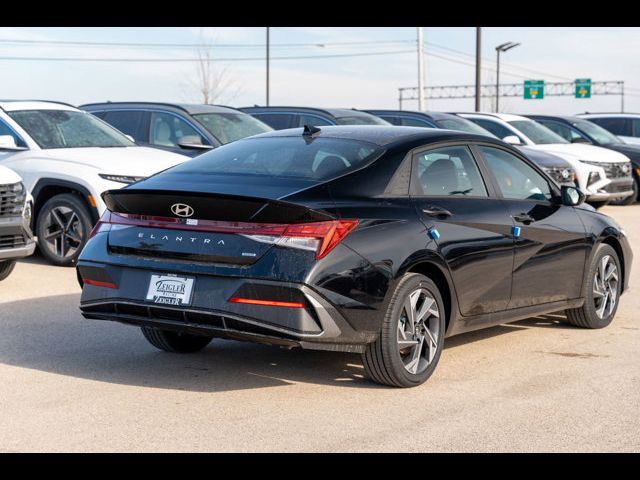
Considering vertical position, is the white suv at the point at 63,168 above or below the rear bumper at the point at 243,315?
above

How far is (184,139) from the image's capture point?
13789mm

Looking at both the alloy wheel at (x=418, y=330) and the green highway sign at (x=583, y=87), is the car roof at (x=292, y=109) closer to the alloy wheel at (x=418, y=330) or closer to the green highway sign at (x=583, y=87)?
the alloy wheel at (x=418, y=330)

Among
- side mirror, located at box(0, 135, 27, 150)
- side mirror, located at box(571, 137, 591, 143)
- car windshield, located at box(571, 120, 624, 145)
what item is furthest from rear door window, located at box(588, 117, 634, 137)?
side mirror, located at box(0, 135, 27, 150)

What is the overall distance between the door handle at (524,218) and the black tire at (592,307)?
967 millimetres

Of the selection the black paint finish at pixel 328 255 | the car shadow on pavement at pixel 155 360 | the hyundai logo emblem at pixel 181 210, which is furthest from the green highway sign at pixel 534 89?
the hyundai logo emblem at pixel 181 210

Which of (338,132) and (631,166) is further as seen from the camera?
(631,166)

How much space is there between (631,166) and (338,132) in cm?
1574

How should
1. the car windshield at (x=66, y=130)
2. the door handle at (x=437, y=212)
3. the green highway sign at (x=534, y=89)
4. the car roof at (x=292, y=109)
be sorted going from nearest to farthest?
the door handle at (x=437, y=212)
the car windshield at (x=66, y=130)
the car roof at (x=292, y=109)
the green highway sign at (x=534, y=89)

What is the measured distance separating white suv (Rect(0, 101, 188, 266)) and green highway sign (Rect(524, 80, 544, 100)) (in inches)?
2715

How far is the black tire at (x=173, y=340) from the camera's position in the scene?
7.50 metres

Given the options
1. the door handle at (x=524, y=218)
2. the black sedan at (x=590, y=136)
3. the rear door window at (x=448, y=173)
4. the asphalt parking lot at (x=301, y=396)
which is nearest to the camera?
the asphalt parking lot at (x=301, y=396)

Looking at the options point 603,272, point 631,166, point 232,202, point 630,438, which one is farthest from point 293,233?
point 631,166

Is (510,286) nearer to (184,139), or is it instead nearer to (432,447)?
(432,447)

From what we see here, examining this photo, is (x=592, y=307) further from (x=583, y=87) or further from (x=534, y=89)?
(x=583, y=87)
